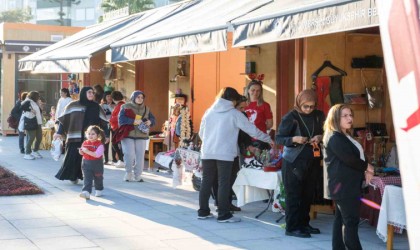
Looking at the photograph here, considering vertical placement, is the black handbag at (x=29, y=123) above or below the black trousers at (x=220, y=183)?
above

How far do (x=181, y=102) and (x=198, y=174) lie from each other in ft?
12.4

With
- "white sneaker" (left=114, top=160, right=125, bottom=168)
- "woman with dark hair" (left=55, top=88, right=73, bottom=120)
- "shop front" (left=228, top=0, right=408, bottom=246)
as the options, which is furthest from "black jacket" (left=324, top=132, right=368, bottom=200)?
"woman with dark hair" (left=55, top=88, right=73, bottom=120)

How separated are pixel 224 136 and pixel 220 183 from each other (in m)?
0.58

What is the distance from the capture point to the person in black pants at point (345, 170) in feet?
19.3

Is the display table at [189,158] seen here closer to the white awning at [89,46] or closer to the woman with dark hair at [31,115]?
the white awning at [89,46]

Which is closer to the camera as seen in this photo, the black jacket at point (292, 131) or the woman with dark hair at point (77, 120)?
the black jacket at point (292, 131)

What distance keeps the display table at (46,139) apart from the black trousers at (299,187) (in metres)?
12.1

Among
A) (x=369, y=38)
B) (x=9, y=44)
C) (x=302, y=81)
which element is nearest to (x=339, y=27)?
(x=302, y=81)

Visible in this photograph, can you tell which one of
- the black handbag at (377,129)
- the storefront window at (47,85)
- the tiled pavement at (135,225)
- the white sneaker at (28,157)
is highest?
the storefront window at (47,85)

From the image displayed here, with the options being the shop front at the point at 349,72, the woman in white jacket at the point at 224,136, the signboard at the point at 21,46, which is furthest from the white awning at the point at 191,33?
the signboard at the point at 21,46

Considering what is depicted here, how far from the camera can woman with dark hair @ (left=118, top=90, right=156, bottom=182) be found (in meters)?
11.4

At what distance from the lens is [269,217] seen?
8500 mm

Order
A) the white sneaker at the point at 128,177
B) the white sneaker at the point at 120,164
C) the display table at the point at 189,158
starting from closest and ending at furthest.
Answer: the display table at the point at 189,158 → the white sneaker at the point at 128,177 → the white sneaker at the point at 120,164

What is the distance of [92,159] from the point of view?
984 cm
